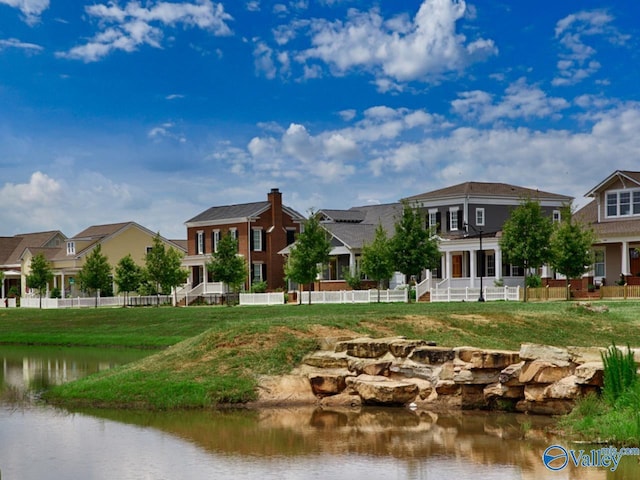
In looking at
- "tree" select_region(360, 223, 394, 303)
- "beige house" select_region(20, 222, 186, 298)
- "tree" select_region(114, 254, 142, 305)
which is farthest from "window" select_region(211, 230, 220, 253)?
"tree" select_region(360, 223, 394, 303)

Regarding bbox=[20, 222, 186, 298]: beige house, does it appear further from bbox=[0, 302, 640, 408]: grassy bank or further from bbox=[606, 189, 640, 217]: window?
bbox=[0, 302, 640, 408]: grassy bank

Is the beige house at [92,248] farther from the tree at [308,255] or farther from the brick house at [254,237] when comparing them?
the tree at [308,255]

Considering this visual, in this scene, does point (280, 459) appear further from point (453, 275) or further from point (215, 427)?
point (453, 275)

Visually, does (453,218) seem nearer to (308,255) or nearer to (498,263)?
(498,263)

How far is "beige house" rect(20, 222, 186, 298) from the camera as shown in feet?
284

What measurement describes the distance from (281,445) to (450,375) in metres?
5.33

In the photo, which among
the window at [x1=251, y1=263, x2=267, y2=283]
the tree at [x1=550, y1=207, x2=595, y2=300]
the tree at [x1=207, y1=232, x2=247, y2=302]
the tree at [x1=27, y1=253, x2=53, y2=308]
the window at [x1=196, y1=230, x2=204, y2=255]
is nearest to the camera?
the tree at [x1=550, y1=207, x2=595, y2=300]

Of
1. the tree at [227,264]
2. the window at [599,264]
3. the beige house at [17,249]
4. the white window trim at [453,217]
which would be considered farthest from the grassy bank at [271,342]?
the beige house at [17,249]

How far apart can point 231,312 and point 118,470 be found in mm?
31991

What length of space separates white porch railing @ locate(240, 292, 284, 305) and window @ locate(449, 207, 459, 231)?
12986 millimetres

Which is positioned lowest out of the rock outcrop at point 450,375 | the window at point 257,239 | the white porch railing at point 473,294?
the rock outcrop at point 450,375

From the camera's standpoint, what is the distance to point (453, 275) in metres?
63.8

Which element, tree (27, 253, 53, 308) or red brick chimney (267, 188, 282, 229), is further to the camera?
tree (27, 253, 53, 308)

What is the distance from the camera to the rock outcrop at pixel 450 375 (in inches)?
763
